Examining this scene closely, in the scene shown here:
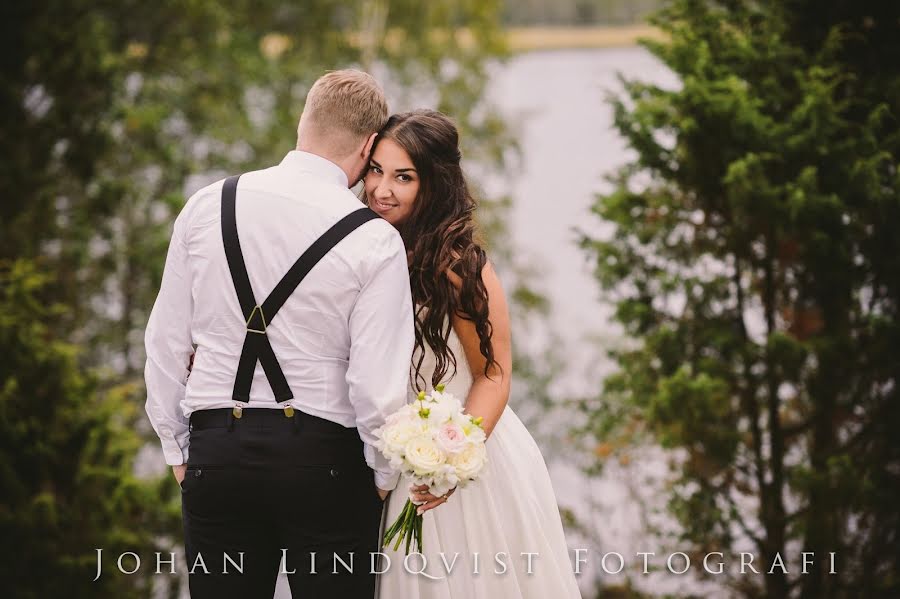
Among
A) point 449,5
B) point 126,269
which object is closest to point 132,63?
point 126,269

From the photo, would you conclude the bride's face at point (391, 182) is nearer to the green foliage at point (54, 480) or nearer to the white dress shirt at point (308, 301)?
the white dress shirt at point (308, 301)

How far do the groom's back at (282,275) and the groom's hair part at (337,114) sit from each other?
0.12 meters

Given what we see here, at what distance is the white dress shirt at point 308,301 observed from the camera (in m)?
2.24

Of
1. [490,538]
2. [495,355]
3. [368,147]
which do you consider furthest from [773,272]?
[368,147]

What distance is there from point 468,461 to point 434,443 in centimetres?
11

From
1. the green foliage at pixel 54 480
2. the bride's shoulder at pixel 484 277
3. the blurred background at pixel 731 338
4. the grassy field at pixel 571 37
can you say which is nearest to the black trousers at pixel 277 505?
the bride's shoulder at pixel 484 277

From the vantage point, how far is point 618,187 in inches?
171

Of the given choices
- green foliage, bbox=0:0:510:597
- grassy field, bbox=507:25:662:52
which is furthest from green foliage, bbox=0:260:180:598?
grassy field, bbox=507:25:662:52

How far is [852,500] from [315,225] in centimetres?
271

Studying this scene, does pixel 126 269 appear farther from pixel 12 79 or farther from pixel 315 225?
pixel 315 225

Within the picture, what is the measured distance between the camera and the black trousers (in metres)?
2.24

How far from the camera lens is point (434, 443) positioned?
88.2 inches

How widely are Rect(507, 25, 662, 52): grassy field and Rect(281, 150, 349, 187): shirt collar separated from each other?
11.6 m

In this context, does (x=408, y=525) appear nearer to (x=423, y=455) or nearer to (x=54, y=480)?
(x=423, y=455)
